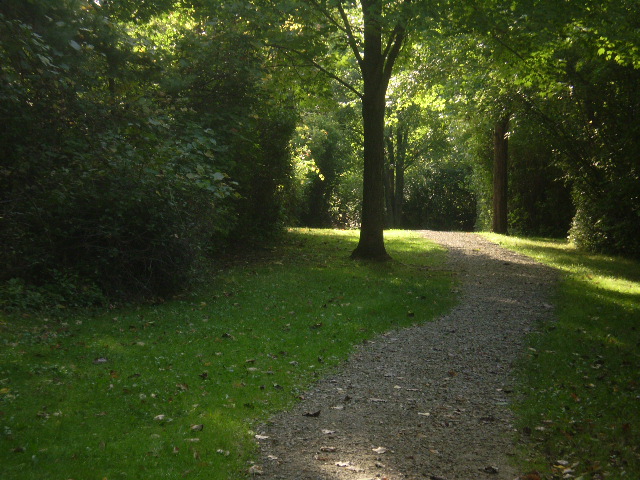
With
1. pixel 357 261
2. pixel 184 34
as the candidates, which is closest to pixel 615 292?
pixel 357 261

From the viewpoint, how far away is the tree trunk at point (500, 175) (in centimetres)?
2462

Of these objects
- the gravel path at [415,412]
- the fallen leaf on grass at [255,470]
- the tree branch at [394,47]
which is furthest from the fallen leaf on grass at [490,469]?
the tree branch at [394,47]

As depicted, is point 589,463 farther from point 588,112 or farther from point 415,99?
point 415,99

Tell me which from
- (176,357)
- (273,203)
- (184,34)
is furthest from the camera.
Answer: (273,203)

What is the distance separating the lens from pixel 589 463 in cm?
524

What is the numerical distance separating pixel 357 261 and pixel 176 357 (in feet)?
28.8

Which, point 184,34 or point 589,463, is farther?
point 184,34

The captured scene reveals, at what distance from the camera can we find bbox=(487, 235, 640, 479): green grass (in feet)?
17.6

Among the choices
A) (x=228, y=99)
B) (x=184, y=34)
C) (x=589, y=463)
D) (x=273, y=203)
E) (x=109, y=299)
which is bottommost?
(x=589, y=463)

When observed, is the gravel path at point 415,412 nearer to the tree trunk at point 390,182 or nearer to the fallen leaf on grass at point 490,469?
the fallen leaf on grass at point 490,469

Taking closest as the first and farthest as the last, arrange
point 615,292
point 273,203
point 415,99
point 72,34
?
1. point 72,34
2. point 615,292
3. point 273,203
4. point 415,99

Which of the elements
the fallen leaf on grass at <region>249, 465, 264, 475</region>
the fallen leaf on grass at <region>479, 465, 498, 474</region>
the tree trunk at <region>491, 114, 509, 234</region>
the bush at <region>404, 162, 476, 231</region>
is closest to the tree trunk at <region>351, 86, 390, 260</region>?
the tree trunk at <region>491, 114, 509, 234</region>

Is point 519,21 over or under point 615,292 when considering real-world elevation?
over

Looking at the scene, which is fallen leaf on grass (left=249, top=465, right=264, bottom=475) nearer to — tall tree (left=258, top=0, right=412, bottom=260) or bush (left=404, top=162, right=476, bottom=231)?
tall tree (left=258, top=0, right=412, bottom=260)
